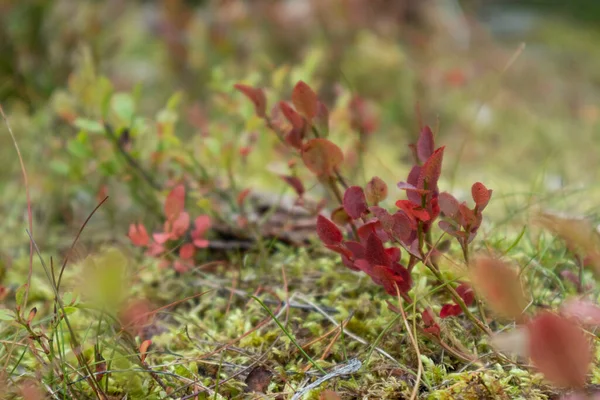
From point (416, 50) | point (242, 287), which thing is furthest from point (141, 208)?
point (416, 50)

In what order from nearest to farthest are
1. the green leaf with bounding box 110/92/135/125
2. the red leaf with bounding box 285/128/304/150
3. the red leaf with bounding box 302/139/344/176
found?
the red leaf with bounding box 302/139/344/176 → the red leaf with bounding box 285/128/304/150 → the green leaf with bounding box 110/92/135/125

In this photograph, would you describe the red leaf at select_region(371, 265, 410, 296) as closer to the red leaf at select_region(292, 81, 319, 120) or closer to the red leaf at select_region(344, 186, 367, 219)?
the red leaf at select_region(344, 186, 367, 219)

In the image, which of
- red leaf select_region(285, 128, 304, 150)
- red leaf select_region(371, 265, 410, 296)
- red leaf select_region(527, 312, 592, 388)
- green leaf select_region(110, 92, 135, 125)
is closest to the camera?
red leaf select_region(527, 312, 592, 388)

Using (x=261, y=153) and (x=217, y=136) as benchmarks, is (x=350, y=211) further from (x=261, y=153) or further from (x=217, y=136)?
(x=261, y=153)

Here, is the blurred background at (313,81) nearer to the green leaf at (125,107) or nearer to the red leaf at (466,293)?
the green leaf at (125,107)

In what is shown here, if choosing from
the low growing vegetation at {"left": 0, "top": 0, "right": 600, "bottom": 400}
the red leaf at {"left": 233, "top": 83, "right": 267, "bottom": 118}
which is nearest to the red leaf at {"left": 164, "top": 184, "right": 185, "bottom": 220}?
the low growing vegetation at {"left": 0, "top": 0, "right": 600, "bottom": 400}

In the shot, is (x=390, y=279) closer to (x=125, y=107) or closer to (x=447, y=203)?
(x=447, y=203)

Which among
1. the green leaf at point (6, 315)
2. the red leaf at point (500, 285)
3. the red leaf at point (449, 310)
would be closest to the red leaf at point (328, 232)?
the red leaf at point (449, 310)
